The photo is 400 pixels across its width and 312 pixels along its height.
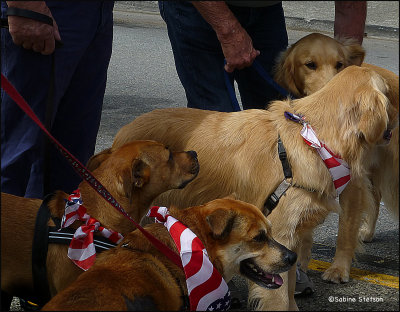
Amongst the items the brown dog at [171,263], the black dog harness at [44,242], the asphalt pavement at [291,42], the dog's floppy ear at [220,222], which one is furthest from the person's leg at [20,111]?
the dog's floppy ear at [220,222]

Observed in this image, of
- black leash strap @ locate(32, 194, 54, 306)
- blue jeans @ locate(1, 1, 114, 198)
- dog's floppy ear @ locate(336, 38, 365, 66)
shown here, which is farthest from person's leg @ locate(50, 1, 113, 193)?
dog's floppy ear @ locate(336, 38, 365, 66)

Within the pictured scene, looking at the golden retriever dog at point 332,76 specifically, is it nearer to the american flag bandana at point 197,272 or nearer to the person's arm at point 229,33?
the person's arm at point 229,33

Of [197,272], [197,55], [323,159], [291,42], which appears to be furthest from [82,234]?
[291,42]

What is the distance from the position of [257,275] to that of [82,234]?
0.94 m

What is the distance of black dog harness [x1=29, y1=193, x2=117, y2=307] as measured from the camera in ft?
10.7

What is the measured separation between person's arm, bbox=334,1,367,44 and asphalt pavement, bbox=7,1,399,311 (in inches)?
4.6

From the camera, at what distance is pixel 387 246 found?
4820mm

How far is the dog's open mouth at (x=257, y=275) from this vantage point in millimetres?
3436

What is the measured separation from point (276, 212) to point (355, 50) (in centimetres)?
150

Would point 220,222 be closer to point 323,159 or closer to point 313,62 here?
point 323,159

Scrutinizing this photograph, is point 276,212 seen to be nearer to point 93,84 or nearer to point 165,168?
point 165,168

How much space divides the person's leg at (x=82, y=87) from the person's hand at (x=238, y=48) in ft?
2.34

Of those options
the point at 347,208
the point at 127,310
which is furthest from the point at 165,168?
the point at 347,208

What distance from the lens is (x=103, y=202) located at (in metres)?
3.44
